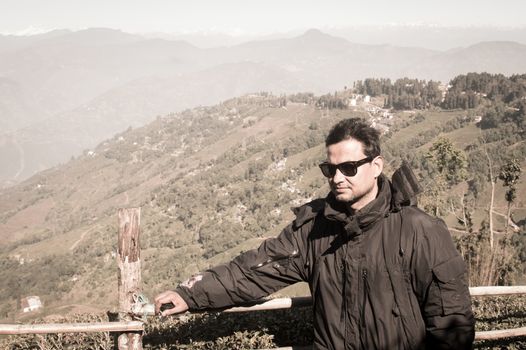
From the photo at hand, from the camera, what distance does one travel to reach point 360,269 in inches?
115

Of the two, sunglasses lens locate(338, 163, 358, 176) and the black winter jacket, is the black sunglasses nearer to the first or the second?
sunglasses lens locate(338, 163, 358, 176)

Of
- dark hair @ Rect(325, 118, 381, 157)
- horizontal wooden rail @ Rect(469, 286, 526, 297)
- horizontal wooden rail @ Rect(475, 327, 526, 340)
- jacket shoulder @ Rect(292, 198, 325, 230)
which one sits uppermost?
dark hair @ Rect(325, 118, 381, 157)

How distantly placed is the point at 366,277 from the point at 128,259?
2141 mm

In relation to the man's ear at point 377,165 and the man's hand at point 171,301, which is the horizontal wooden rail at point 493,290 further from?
the man's hand at point 171,301

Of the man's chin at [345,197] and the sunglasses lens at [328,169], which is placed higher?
the sunglasses lens at [328,169]

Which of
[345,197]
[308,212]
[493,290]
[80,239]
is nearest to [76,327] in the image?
[308,212]

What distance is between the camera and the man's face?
3.12m

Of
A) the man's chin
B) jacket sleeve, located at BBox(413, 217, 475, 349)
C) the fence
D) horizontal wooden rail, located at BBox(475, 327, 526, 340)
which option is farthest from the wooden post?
horizontal wooden rail, located at BBox(475, 327, 526, 340)

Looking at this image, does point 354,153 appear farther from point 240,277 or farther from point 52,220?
point 52,220

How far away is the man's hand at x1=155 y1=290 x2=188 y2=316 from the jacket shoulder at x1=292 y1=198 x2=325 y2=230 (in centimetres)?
114

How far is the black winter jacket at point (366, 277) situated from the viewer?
267 centimetres

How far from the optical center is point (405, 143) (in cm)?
13638

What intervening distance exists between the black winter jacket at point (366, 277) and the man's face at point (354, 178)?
107mm

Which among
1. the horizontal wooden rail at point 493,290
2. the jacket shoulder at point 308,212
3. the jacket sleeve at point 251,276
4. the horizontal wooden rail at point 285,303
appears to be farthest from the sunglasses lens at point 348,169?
the horizontal wooden rail at point 493,290
